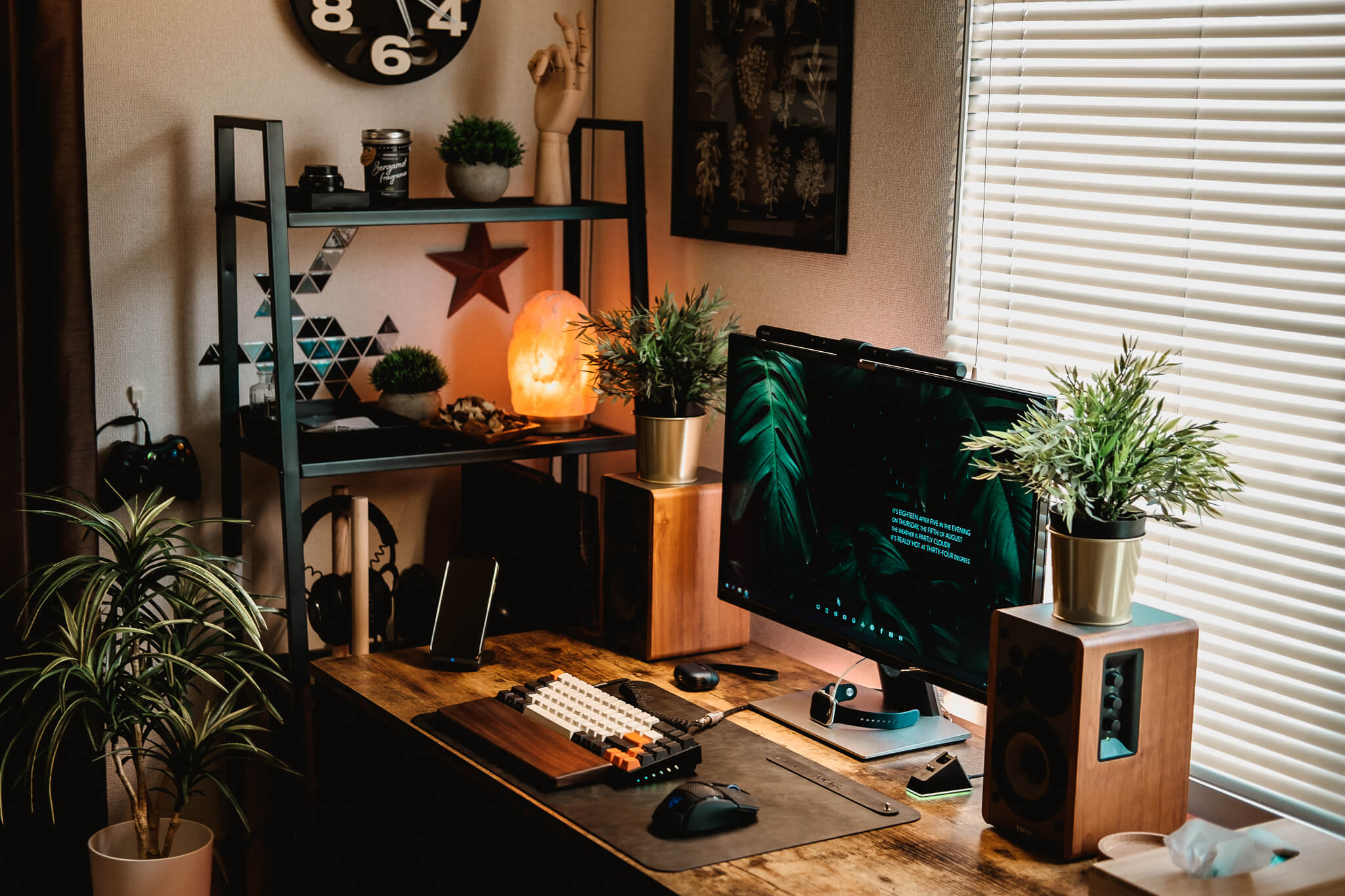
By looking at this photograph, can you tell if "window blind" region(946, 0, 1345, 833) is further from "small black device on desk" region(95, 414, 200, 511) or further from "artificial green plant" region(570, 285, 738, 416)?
"small black device on desk" region(95, 414, 200, 511)

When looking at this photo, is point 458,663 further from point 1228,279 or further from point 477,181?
point 1228,279

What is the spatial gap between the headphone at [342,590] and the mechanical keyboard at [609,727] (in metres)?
0.61


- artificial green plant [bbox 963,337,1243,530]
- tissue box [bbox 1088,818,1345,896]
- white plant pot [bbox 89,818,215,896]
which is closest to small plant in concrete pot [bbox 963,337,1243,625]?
artificial green plant [bbox 963,337,1243,530]

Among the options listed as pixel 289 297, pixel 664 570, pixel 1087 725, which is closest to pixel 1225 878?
pixel 1087 725

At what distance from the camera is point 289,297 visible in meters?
2.23

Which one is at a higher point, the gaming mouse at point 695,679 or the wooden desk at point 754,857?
the gaming mouse at point 695,679

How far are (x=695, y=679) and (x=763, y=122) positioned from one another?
Result: 3.27 feet

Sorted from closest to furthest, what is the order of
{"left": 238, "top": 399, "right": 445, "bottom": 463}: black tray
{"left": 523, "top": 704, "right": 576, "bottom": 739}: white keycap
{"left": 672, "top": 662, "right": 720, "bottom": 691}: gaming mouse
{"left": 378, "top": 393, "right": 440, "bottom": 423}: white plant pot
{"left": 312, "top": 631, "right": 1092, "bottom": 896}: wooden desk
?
{"left": 312, "top": 631, "right": 1092, "bottom": 896}: wooden desk
{"left": 523, "top": 704, "right": 576, "bottom": 739}: white keycap
{"left": 672, "top": 662, "right": 720, "bottom": 691}: gaming mouse
{"left": 238, "top": 399, "right": 445, "bottom": 463}: black tray
{"left": 378, "top": 393, "right": 440, "bottom": 423}: white plant pot

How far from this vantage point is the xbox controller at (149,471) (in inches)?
97.3

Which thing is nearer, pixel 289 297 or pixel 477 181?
pixel 289 297

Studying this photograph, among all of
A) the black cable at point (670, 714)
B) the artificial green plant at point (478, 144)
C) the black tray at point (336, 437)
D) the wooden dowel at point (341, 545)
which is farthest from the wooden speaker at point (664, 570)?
the artificial green plant at point (478, 144)

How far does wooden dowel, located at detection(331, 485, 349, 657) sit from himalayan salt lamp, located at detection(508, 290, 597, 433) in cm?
39

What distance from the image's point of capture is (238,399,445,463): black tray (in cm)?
239

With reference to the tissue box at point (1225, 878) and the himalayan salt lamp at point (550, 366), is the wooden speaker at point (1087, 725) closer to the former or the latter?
the tissue box at point (1225, 878)
